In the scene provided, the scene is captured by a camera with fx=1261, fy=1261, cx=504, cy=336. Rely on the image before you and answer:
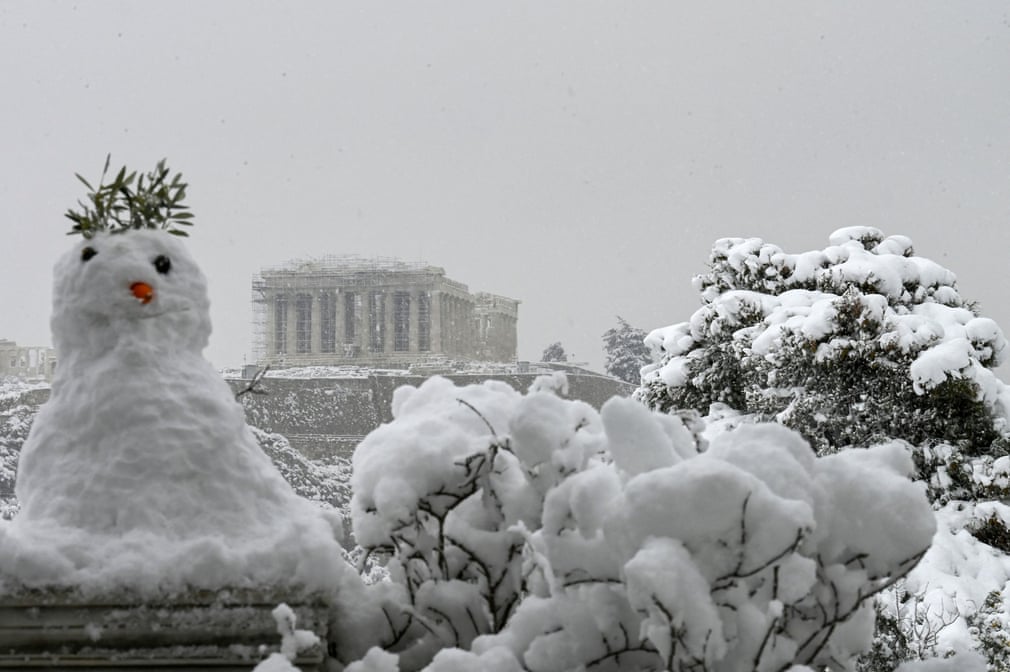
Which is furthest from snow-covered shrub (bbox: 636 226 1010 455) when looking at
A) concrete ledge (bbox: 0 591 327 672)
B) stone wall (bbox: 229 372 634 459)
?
stone wall (bbox: 229 372 634 459)

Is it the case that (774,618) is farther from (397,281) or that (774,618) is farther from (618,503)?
(397,281)

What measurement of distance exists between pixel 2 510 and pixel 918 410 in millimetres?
13568

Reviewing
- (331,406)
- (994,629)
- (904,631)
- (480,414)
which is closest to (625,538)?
(480,414)

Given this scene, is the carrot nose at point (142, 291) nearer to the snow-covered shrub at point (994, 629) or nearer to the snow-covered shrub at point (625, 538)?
the snow-covered shrub at point (625, 538)

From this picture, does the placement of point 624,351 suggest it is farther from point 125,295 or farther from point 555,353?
point 125,295

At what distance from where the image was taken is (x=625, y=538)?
1501mm

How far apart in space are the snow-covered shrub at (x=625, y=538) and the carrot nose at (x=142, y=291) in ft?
1.45

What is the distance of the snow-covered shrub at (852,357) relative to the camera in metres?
9.11

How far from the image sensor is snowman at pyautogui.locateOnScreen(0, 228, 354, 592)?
172 cm

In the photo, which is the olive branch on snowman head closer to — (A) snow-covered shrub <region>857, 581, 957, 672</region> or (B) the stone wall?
(A) snow-covered shrub <region>857, 581, 957, 672</region>

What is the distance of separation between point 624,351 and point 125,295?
109 ft

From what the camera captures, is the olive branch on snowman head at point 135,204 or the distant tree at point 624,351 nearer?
the olive branch on snowman head at point 135,204

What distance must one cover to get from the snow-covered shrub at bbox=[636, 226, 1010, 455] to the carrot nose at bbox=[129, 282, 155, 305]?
770 centimetres

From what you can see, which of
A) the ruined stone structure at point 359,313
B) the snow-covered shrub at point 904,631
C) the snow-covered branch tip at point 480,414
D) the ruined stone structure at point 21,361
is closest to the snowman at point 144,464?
the snow-covered branch tip at point 480,414
